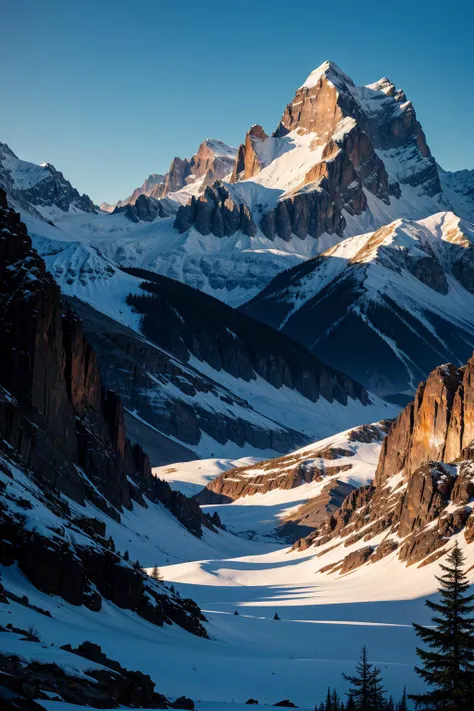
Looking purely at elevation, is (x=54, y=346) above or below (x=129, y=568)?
above

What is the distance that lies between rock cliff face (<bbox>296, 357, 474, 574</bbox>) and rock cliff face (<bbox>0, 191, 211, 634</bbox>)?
23.3 m

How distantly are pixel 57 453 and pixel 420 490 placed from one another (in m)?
30.1

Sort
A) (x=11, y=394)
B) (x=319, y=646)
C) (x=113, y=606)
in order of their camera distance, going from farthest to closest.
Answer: (x=11, y=394) < (x=319, y=646) < (x=113, y=606)

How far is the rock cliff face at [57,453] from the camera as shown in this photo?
150ft

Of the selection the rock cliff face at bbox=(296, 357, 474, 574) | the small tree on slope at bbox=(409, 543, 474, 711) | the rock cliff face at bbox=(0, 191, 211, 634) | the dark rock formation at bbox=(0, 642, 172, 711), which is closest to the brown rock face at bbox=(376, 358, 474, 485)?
the rock cliff face at bbox=(296, 357, 474, 574)

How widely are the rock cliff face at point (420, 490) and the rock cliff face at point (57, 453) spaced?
23.3 metres

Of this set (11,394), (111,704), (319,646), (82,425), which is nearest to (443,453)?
(82,425)

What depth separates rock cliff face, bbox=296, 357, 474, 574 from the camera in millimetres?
88938

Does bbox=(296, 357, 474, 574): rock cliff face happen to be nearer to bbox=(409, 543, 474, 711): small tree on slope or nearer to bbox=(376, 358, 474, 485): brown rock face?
bbox=(376, 358, 474, 485): brown rock face

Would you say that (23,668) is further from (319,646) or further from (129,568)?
(319,646)

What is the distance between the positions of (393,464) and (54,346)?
51680 mm

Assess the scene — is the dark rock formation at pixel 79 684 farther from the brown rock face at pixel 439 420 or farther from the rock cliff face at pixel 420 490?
the brown rock face at pixel 439 420

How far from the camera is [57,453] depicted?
3652 inches

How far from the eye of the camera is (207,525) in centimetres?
15238
